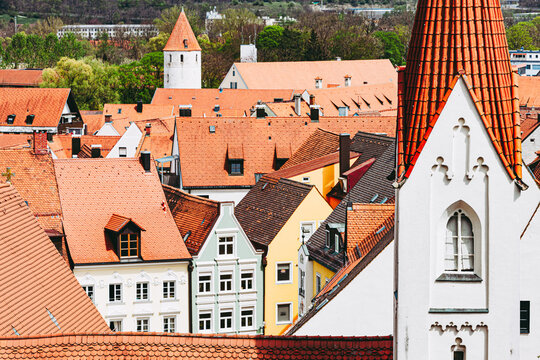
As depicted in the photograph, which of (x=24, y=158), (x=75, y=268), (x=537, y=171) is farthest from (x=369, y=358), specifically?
(x=24, y=158)

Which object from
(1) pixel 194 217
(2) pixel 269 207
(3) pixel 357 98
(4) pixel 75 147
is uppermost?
(3) pixel 357 98

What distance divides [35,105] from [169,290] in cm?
7994

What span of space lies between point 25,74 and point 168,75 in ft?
126

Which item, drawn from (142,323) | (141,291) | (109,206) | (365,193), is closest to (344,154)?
(365,193)

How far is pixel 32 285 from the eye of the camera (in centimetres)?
2955

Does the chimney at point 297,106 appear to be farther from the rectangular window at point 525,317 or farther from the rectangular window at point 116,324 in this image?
the rectangular window at point 525,317

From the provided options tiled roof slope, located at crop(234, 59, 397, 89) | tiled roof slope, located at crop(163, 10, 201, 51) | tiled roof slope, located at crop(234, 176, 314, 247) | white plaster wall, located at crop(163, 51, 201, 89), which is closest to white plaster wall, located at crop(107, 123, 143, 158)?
tiled roof slope, located at crop(234, 176, 314, 247)

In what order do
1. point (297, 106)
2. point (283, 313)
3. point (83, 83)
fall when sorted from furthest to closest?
point (83, 83), point (297, 106), point (283, 313)

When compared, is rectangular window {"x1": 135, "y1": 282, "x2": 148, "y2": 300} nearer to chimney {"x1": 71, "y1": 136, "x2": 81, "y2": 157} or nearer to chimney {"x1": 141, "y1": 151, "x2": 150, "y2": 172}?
chimney {"x1": 141, "y1": 151, "x2": 150, "y2": 172}

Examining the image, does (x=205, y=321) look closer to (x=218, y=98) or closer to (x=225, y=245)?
(x=225, y=245)

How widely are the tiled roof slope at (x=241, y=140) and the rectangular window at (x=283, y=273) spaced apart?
1711 cm

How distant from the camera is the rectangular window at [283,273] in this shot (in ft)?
172

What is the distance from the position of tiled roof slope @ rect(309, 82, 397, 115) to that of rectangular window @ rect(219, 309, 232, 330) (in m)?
64.6

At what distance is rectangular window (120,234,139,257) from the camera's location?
163ft
